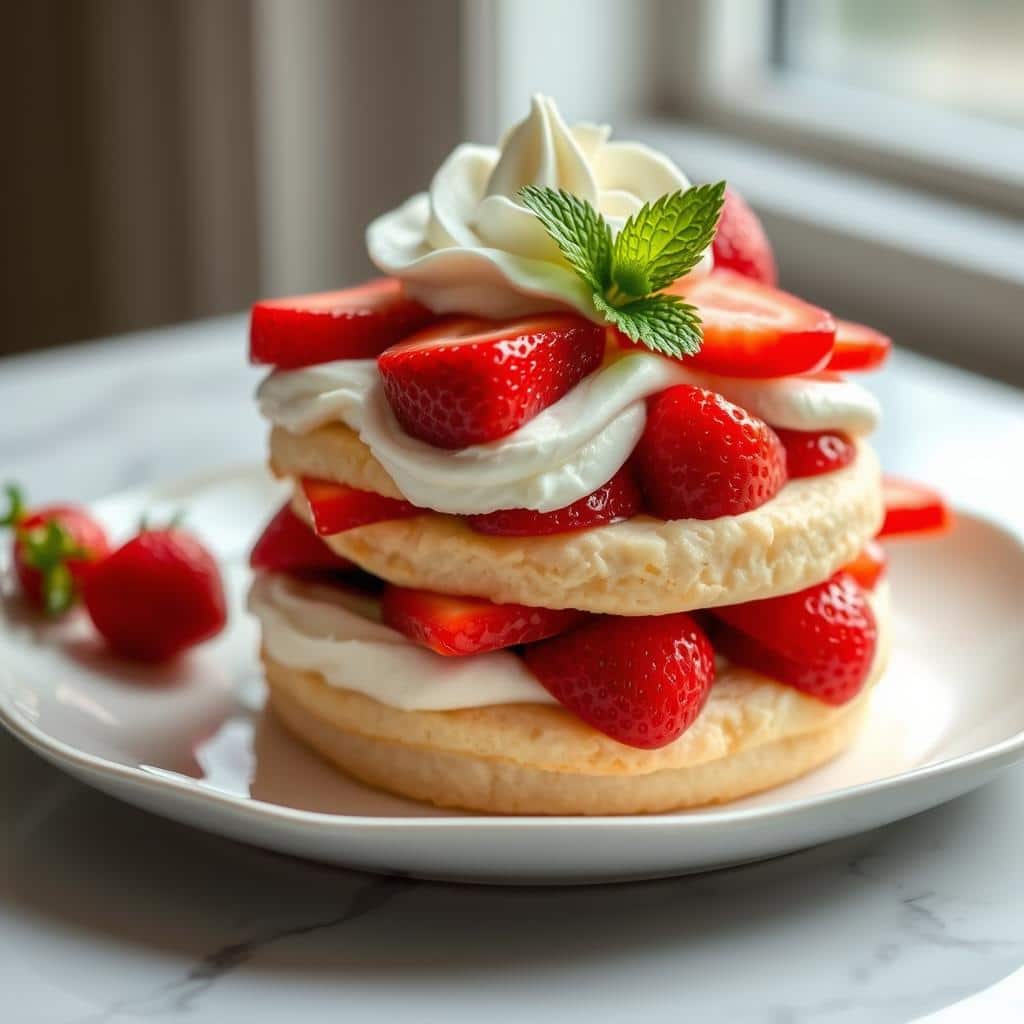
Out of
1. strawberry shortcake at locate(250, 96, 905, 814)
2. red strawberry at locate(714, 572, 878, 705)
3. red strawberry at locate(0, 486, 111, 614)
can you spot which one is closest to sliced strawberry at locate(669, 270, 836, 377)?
strawberry shortcake at locate(250, 96, 905, 814)

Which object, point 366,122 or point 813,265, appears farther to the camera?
point 366,122

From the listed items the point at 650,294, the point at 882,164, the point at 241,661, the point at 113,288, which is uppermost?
the point at 650,294

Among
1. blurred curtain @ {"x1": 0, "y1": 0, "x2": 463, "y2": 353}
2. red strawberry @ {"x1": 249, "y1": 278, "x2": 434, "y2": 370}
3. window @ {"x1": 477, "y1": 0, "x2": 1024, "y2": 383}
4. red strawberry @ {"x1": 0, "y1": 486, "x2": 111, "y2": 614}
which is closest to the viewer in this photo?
red strawberry @ {"x1": 249, "y1": 278, "x2": 434, "y2": 370}

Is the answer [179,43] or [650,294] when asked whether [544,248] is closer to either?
[650,294]

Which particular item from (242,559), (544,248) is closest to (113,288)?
(242,559)

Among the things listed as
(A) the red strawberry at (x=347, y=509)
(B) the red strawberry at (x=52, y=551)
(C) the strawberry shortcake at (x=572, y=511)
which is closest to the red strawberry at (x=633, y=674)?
(C) the strawberry shortcake at (x=572, y=511)

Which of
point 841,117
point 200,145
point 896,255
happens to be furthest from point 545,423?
point 200,145

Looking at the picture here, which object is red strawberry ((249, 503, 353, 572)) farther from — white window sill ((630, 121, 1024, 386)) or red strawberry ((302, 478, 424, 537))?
white window sill ((630, 121, 1024, 386))
